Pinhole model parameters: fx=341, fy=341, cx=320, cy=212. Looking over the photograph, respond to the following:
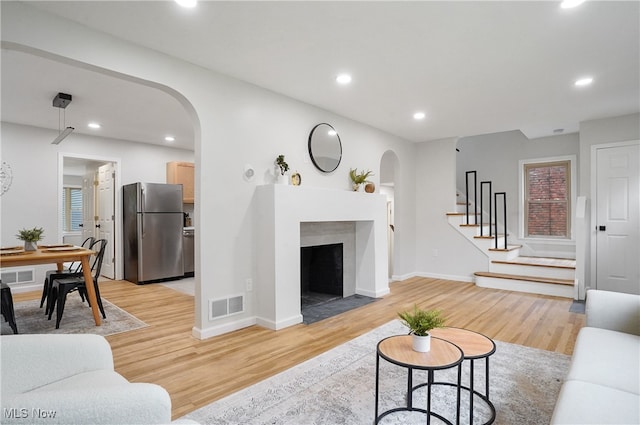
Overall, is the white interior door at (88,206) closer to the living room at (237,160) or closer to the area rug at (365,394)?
the living room at (237,160)

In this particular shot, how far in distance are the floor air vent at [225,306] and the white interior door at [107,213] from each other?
4.19 metres

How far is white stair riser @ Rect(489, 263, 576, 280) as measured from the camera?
16.8 ft

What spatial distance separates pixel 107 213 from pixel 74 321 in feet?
10.9

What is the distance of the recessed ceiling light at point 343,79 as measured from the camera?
→ 3.48 metres

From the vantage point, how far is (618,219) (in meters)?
4.77

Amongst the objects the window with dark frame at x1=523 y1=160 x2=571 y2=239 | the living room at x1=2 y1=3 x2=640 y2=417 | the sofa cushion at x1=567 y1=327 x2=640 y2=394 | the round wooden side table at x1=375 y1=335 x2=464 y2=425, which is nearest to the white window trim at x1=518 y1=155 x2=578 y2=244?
the window with dark frame at x1=523 y1=160 x2=571 y2=239

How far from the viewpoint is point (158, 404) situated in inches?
41.8

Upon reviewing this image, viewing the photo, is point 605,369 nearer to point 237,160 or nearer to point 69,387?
point 69,387

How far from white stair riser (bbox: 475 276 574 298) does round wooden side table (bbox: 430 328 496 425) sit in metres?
3.61

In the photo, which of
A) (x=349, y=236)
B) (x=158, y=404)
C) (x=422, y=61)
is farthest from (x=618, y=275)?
(x=158, y=404)

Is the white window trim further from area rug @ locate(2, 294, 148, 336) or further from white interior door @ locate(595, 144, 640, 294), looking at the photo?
area rug @ locate(2, 294, 148, 336)

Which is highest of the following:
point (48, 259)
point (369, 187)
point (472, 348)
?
point (369, 187)

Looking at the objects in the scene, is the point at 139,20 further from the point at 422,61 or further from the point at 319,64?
the point at 422,61

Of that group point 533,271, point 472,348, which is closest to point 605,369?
point 472,348
